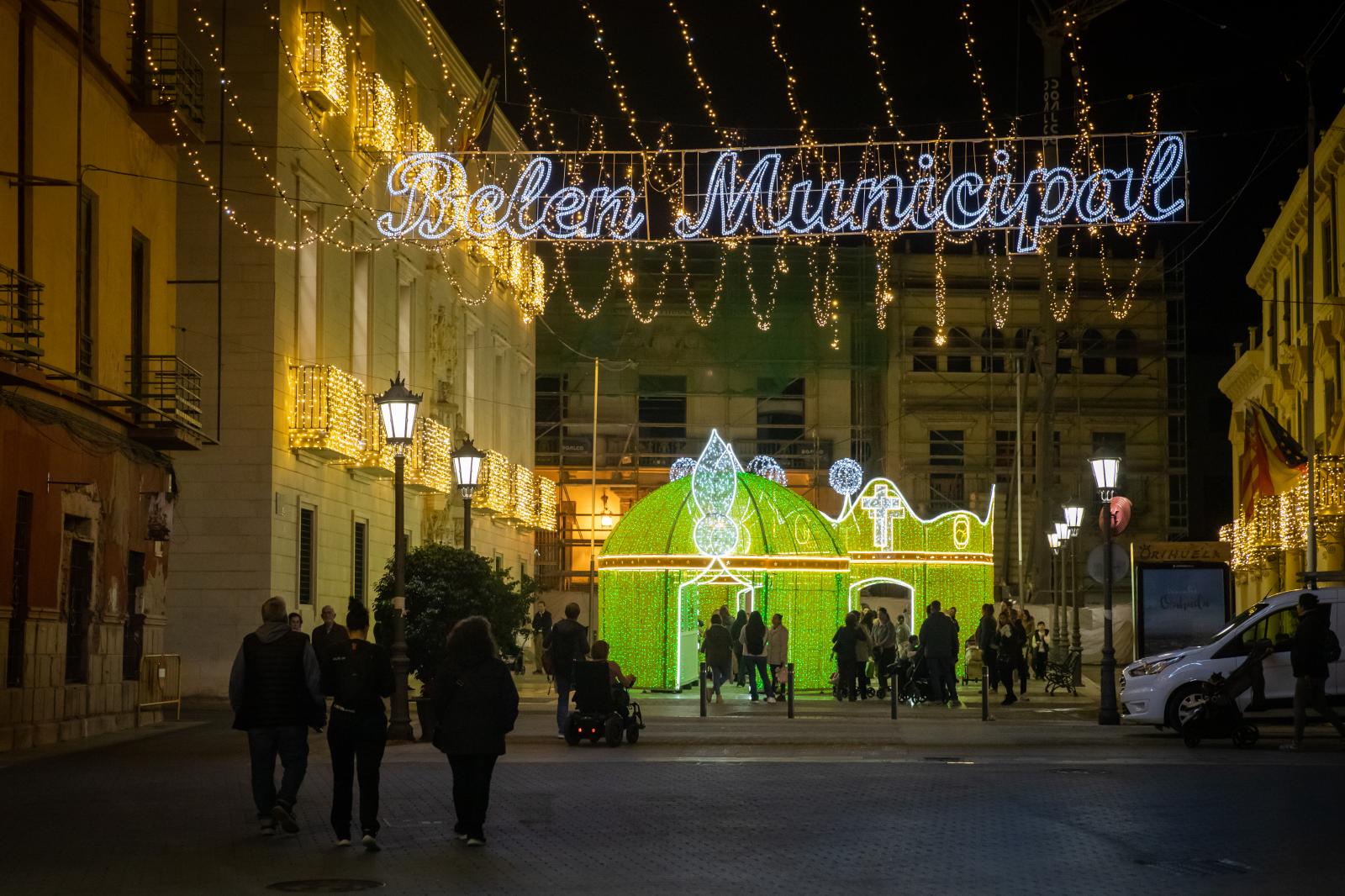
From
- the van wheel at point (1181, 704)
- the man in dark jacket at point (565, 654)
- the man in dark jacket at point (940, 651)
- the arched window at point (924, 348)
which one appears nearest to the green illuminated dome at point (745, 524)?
the man in dark jacket at point (940, 651)

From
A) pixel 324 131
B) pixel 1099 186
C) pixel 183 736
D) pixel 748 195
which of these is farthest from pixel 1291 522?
pixel 183 736

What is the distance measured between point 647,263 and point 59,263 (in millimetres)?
39550

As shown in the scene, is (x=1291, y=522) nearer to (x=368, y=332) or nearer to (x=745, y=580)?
(x=745, y=580)

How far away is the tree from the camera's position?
26.3 meters

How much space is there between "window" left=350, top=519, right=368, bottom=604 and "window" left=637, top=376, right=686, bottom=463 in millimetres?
26641

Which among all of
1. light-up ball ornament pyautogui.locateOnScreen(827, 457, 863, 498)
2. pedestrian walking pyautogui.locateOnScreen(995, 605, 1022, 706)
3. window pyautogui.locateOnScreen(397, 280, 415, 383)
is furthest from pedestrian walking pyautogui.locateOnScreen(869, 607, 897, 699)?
light-up ball ornament pyautogui.locateOnScreen(827, 457, 863, 498)

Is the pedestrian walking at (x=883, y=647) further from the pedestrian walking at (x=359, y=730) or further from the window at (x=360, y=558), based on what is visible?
the pedestrian walking at (x=359, y=730)

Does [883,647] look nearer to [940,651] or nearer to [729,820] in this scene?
[940,651]

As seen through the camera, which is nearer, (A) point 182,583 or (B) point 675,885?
(B) point 675,885

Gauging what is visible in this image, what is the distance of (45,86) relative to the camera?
21.0 metres

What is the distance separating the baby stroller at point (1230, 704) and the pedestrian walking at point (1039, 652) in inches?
648

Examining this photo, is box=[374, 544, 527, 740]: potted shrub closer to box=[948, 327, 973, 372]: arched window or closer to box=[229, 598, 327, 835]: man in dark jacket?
box=[229, 598, 327, 835]: man in dark jacket

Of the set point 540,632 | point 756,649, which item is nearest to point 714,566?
point 756,649

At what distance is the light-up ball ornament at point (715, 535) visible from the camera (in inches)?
1283
